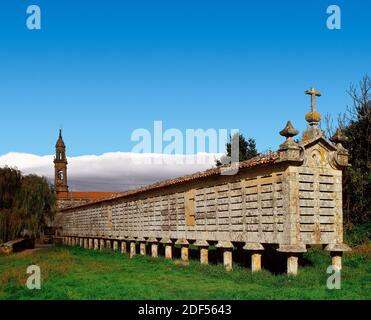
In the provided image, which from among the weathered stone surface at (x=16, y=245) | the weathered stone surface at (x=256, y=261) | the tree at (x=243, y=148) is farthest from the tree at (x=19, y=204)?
the weathered stone surface at (x=256, y=261)

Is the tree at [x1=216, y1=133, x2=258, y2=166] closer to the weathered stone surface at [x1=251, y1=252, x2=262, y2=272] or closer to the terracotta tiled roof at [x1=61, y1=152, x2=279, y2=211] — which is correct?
the terracotta tiled roof at [x1=61, y1=152, x2=279, y2=211]

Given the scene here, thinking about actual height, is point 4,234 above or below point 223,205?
below

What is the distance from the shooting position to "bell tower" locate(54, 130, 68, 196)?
230ft

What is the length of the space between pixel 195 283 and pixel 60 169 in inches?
2377

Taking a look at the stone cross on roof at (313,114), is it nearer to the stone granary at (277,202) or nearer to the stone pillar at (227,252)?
the stone granary at (277,202)

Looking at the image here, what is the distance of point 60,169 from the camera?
70312mm

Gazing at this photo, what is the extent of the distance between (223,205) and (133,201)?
1086 centimetres

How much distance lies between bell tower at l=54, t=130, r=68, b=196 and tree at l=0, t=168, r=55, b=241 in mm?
33211

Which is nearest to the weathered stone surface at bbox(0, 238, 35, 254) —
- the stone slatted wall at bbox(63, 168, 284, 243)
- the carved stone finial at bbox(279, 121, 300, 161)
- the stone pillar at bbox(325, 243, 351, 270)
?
the stone slatted wall at bbox(63, 168, 284, 243)

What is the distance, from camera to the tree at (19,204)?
3416 centimetres

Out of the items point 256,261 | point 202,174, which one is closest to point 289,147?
point 256,261
